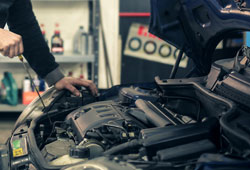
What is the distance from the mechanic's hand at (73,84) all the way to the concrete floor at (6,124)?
151 cm

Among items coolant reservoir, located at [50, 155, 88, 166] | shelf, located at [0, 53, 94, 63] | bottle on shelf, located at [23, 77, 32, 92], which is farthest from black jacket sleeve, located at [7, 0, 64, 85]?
bottle on shelf, located at [23, 77, 32, 92]

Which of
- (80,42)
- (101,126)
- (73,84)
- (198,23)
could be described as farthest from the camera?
(80,42)

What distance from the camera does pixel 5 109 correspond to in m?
3.42

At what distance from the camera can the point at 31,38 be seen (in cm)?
159

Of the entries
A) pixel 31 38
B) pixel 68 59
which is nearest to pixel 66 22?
pixel 68 59

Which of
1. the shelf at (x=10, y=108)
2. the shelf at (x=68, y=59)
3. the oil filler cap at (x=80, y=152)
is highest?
the oil filler cap at (x=80, y=152)

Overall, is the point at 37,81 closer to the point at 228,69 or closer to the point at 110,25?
the point at 110,25

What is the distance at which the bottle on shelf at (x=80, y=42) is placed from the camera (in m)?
3.48

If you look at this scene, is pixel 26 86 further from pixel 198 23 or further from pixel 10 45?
pixel 198 23

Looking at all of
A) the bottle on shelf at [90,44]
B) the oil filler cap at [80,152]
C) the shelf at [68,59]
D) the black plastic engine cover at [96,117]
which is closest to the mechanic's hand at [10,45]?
the black plastic engine cover at [96,117]

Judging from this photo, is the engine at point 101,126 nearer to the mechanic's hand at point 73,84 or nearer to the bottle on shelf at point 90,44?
the mechanic's hand at point 73,84

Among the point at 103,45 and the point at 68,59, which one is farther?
the point at 103,45

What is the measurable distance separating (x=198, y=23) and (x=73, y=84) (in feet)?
1.88

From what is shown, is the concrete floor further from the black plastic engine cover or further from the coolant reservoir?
the coolant reservoir
